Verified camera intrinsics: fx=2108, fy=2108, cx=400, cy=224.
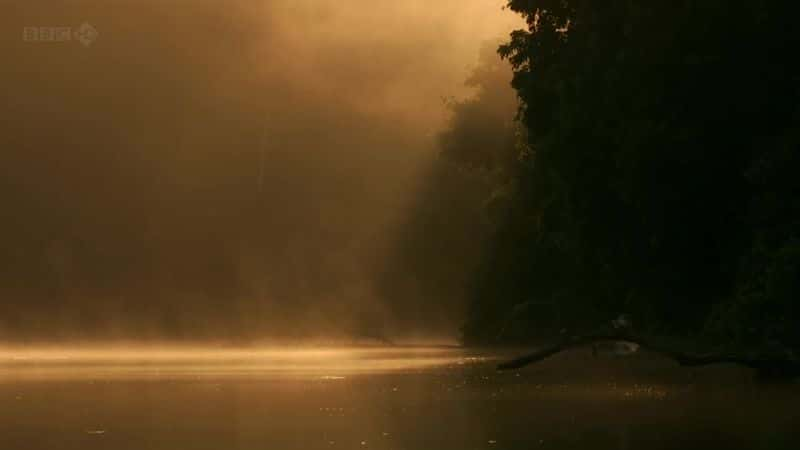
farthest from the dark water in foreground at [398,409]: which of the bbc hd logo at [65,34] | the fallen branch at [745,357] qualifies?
the bbc hd logo at [65,34]

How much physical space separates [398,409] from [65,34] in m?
129

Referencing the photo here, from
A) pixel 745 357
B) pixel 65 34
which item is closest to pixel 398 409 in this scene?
pixel 745 357

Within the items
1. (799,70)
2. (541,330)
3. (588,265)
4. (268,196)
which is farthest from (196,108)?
(799,70)

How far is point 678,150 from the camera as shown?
40.3 meters

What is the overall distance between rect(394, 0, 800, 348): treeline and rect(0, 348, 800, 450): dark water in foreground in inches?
70.5

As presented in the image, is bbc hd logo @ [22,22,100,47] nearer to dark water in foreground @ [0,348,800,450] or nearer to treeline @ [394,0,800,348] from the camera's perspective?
dark water in foreground @ [0,348,800,450]

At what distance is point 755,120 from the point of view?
40000 mm

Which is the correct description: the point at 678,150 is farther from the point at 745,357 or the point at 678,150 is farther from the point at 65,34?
the point at 65,34

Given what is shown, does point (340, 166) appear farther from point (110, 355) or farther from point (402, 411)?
point (402, 411)

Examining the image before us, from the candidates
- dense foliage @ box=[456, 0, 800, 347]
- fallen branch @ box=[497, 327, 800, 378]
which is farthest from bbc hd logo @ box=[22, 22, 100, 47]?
fallen branch @ box=[497, 327, 800, 378]

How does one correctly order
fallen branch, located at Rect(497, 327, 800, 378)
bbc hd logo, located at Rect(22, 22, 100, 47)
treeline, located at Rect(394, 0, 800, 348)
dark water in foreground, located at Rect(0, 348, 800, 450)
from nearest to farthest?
dark water in foreground, located at Rect(0, 348, 800, 450) < fallen branch, located at Rect(497, 327, 800, 378) < treeline, located at Rect(394, 0, 800, 348) < bbc hd logo, located at Rect(22, 22, 100, 47)

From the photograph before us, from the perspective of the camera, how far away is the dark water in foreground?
25.6 meters

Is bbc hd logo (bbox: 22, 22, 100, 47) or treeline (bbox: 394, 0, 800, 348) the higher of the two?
bbc hd logo (bbox: 22, 22, 100, 47)

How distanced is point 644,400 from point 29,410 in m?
9.63
